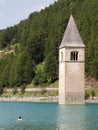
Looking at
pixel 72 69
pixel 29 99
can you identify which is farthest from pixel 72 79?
pixel 29 99

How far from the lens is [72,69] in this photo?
267 ft

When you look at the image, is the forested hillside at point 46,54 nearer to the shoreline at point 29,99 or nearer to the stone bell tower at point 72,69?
the shoreline at point 29,99

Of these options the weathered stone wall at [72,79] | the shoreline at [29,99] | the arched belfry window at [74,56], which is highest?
the arched belfry window at [74,56]

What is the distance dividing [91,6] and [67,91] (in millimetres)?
43521

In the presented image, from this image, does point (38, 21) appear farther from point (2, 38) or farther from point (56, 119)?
point (56, 119)

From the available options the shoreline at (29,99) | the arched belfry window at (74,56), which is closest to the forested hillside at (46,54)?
the shoreline at (29,99)

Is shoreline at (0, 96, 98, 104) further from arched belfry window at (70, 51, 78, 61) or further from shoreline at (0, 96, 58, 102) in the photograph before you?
arched belfry window at (70, 51, 78, 61)

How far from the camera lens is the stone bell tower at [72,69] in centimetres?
8012

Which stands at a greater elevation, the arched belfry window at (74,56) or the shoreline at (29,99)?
the arched belfry window at (74,56)

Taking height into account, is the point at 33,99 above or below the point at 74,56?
below

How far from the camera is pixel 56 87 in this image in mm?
96750

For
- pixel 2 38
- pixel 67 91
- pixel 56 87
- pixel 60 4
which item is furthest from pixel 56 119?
pixel 2 38

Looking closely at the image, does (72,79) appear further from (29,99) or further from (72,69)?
(29,99)

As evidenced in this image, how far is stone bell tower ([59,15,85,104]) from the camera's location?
80.1 m
